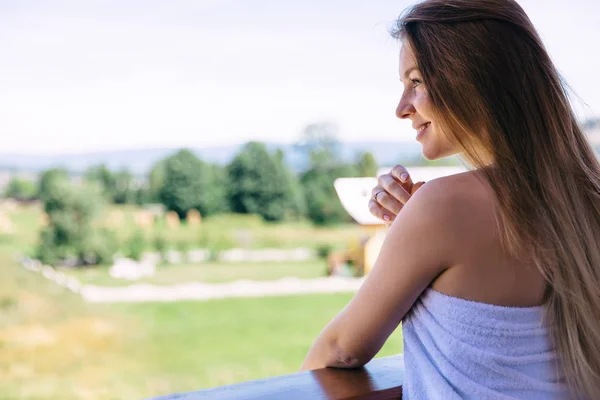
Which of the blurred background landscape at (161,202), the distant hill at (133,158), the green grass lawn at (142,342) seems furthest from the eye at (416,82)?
the green grass lawn at (142,342)

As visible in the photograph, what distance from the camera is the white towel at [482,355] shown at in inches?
21.3

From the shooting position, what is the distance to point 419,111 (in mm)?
631

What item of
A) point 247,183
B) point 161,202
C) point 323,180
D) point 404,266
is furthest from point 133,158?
point 404,266

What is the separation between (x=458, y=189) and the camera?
1.81ft

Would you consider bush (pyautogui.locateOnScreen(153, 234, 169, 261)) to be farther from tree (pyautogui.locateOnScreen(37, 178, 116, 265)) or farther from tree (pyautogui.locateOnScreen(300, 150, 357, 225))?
tree (pyautogui.locateOnScreen(300, 150, 357, 225))

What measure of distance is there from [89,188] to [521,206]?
9216mm

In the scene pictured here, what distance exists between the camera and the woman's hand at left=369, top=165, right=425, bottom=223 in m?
0.67

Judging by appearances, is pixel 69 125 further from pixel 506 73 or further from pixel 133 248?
pixel 506 73

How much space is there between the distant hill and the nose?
8482 mm

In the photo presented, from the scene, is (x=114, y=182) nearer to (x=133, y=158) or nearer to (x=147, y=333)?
(x=133, y=158)

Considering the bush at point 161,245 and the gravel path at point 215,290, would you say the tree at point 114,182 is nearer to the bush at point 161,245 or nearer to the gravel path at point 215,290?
the bush at point 161,245

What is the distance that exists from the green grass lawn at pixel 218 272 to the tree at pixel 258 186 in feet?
3.57

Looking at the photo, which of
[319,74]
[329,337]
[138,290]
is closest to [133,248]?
[138,290]

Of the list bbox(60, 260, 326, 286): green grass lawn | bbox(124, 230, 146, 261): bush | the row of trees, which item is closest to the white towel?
the row of trees
